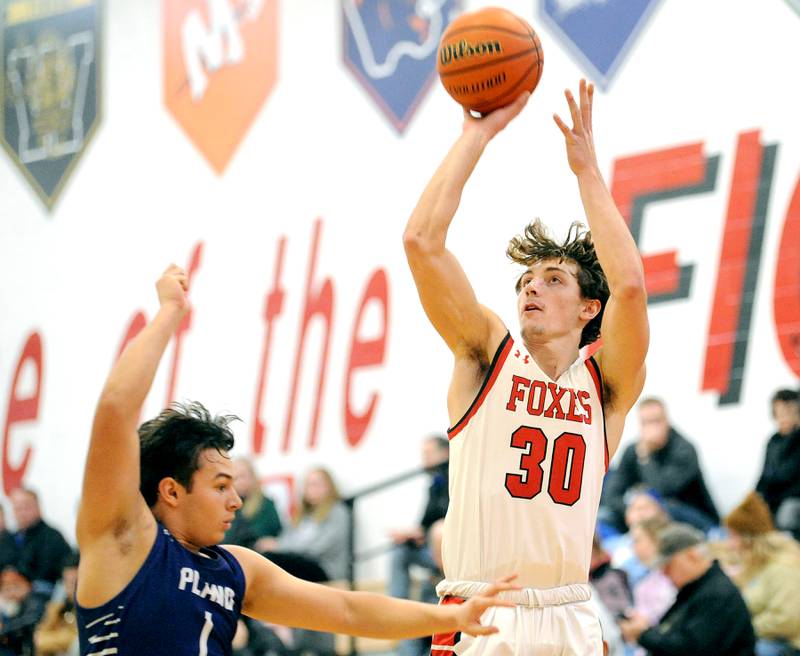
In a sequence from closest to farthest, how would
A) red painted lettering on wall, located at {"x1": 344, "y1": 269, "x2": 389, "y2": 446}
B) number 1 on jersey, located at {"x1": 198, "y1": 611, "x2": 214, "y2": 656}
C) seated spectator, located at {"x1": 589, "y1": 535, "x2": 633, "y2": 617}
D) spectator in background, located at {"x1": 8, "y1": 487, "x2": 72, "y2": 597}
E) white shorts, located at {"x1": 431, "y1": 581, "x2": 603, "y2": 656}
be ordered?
number 1 on jersey, located at {"x1": 198, "y1": 611, "x2": 214, "y2": 656}, white shorts, located at {"x1": 431, "y1": 581, "x2": 603, "y2": 656}, seated spectator, located at {"x1": 589, "y1": 535, "x2": 633, "y2": 617}, red painted lettering on wall, located at {"x1": 344, "y1": 269, "x2": 389, "y2": 446}, spectator in background, located at {"x1": 8, "y1": 487, "x2": 72, "y2": 597}

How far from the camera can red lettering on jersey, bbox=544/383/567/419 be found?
4410 mm

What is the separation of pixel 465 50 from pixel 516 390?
1.25 metres

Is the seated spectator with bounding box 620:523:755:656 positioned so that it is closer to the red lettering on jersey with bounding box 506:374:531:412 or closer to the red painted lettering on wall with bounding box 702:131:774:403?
the red painted lettering on wall with bounding box 702:131:774:403

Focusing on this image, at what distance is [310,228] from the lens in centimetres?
1338

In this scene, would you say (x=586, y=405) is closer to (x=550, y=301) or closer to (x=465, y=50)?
(x=550, y=301)

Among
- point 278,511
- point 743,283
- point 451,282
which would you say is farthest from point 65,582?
point 451,282

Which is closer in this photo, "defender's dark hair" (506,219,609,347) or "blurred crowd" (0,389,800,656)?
"defender's dark hair" (506,219,609,347)

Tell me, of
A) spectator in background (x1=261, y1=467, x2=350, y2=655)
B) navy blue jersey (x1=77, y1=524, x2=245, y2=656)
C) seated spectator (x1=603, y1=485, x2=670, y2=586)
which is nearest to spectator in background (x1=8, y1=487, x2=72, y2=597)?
spectator in background (x1=261, y1=467, x2=350, y2=655)

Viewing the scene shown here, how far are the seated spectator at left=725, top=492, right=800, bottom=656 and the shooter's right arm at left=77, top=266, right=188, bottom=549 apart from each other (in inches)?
221

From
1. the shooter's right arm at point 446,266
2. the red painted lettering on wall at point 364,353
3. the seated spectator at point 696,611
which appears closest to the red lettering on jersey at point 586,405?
the shooter's right arm at point 446,266

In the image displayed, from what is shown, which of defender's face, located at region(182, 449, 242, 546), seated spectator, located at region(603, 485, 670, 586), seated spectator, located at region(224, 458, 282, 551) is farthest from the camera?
seated spectator, located at region(224, 458, 282, 551)

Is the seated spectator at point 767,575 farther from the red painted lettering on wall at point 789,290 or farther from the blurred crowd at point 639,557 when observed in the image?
the red painted lettering on wall at point 789,290

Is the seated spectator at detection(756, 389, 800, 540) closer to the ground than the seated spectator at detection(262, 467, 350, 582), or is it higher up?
higher up

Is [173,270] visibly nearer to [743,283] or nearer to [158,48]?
[743,283]
